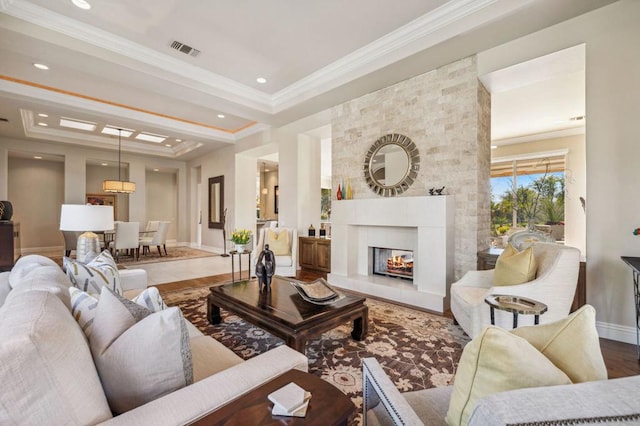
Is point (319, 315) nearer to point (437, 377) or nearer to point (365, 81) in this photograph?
point (437, 377)

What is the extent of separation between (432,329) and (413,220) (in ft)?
4.59

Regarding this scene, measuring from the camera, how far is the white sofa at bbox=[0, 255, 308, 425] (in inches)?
25.0

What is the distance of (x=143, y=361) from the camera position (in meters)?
0.89

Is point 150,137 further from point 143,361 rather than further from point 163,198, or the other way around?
point 143,361

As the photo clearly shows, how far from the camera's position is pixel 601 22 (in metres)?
2.74

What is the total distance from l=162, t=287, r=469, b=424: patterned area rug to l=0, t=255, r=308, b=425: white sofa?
3.37ft

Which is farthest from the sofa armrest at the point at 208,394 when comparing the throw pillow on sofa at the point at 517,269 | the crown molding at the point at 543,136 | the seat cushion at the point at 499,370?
the crown molding at the point at 543,136

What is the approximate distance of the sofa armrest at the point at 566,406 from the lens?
19.8 inches

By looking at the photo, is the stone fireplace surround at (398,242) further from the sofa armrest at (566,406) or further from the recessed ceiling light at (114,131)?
the recessed ceiling light at (114,131)

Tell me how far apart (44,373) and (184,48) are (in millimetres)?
4022

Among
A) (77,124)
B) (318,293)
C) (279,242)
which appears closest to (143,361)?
(318,293)

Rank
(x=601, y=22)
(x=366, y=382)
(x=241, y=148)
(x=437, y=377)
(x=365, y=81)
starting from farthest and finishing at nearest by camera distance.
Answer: (x=241, y=148) → (x=365, y=81) → (x=601, y=22) → (x=437, y=377) → (x=366, y=382)

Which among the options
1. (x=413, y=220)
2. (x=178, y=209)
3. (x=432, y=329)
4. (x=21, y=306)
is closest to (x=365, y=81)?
(x=413, y=220)

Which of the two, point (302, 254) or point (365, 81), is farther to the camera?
point (302, 254)
